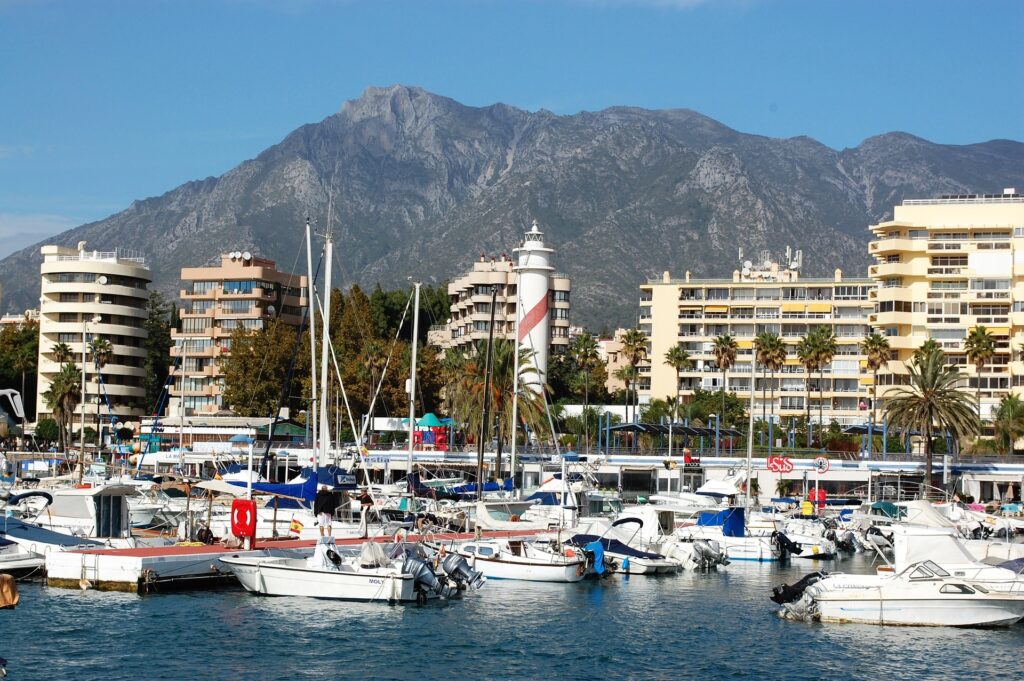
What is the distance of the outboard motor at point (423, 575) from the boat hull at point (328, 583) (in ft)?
0.82

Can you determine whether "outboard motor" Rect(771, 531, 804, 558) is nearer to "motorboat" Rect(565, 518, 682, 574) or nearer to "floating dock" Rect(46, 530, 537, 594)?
"motorboat" Rect(565, 518, 682, 574)

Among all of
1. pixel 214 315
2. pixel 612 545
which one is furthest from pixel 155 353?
pixel 612 545

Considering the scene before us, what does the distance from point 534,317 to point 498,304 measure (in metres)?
23.0

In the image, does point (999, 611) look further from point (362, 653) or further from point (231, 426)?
point (231, 426)

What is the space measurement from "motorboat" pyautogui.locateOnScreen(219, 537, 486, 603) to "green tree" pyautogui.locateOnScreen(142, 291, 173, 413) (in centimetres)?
10466

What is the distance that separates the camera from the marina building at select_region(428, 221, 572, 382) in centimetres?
12638

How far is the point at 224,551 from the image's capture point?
45.8 metres

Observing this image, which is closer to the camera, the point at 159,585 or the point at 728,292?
the point at 159,585

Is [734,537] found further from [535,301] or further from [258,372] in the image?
[535,301]

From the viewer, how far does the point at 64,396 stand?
125625 millimetres

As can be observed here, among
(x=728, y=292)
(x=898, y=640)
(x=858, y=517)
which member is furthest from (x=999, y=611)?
(x=728, y=292)

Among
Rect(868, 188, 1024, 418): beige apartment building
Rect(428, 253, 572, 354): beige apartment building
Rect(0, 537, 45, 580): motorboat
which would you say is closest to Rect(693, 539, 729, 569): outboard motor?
Rect(0, 537, 45, 580): motorboat

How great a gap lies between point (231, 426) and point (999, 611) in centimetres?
8229

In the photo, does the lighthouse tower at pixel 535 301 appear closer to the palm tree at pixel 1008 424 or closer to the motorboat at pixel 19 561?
the palm tree at pixel 1008 424
